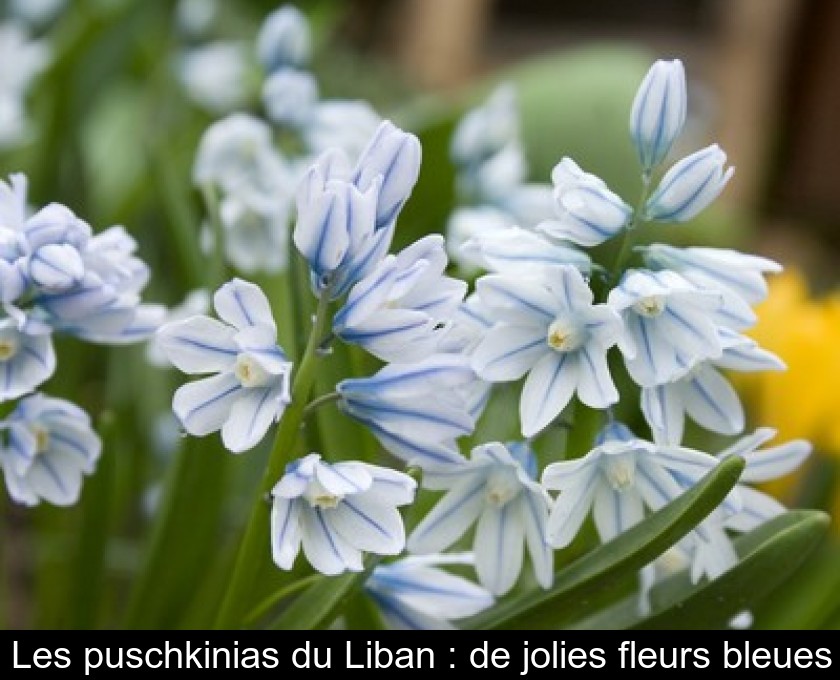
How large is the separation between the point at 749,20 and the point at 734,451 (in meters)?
2.92

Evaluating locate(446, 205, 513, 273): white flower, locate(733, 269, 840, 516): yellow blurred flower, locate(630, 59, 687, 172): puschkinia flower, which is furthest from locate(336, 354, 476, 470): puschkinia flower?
locate(733, 269, 840, 516): yellow blurred flower

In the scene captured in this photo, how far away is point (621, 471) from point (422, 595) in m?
0.10

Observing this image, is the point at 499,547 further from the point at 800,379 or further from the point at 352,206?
the point at 800,379

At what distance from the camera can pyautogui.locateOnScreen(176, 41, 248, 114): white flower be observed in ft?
4.15

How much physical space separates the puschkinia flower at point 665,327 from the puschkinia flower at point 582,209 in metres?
0.02

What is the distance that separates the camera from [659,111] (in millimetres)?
573

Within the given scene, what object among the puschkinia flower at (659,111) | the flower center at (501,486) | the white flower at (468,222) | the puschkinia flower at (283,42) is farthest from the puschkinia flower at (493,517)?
the puschkinia flower at (283,42)

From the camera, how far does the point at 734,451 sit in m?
0.58

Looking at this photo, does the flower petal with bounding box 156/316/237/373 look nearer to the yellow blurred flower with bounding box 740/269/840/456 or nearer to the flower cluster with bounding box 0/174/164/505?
the flower cluster with bounding box 0/174/164/505

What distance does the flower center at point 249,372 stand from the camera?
0.53 m

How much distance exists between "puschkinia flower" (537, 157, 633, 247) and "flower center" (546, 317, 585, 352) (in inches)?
1.1

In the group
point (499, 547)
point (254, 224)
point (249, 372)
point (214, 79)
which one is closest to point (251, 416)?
point (249, 372)

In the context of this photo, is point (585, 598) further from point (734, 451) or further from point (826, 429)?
point (826, 429)
